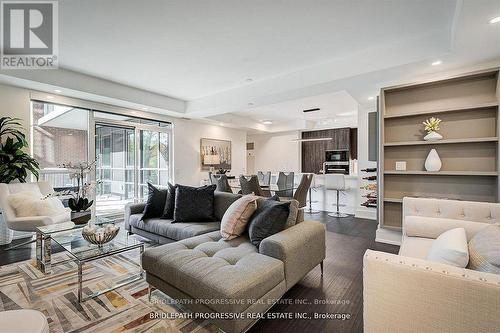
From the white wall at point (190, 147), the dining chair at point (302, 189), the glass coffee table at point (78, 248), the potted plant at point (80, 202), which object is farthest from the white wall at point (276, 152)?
the glass coffee table at point (78, 248)

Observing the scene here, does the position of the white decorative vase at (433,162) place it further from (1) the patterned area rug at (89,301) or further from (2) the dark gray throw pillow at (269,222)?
(1) the patterned area rug at (89,301)

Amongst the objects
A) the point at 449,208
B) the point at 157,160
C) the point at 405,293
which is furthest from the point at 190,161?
the point at 405,293

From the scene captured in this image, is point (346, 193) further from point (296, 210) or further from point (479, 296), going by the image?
point (479, 296)

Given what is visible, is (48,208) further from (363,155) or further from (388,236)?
(363,155)

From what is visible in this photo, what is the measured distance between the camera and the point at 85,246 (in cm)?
239

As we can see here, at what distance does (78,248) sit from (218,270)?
1595 millimetres

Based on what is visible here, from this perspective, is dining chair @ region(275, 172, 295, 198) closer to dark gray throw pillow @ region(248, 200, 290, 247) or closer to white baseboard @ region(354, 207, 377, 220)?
white baseboard @ region(354, 207, 377, 220)

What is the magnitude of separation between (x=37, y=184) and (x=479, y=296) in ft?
16.6

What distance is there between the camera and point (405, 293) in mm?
1119

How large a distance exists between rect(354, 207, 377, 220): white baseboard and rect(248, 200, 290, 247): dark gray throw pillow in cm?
360

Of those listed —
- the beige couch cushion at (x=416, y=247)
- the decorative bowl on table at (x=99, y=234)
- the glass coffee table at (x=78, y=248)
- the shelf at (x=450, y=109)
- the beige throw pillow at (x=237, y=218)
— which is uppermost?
the shelf at (x=450, y=109)

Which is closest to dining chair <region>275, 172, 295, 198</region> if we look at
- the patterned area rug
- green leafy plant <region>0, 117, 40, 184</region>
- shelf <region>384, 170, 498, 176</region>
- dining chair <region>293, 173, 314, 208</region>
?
dining chair <region>293, 173, 314, 208</region>

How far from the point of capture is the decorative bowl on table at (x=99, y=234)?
2.33 meters

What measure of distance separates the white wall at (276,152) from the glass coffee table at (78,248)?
21.9 ft
